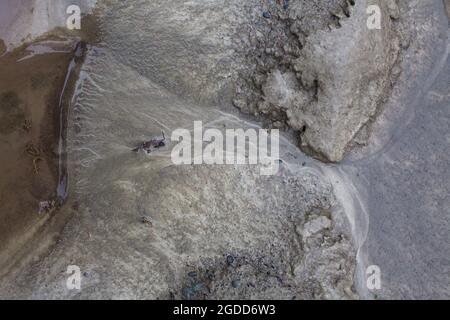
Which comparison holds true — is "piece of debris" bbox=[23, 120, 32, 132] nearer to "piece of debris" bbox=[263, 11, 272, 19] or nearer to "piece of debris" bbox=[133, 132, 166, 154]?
"piece of debris" bbox=[133, 132, 166, 154]

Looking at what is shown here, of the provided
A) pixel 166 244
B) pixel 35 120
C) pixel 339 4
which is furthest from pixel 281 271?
pixel 35 120

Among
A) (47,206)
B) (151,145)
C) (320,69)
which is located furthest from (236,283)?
(47,206)

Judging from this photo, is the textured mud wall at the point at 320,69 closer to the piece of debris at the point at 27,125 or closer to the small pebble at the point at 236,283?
the small pebble at the point at 236,283

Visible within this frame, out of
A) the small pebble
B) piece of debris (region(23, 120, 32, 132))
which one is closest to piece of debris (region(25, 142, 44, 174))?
piece of debris (region(23, 120, 32, 132))

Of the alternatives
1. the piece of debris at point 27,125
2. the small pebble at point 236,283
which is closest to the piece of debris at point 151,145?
the piece of debris at point 27,125

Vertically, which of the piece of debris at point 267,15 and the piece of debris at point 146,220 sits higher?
the piece of debris at point 267,15
